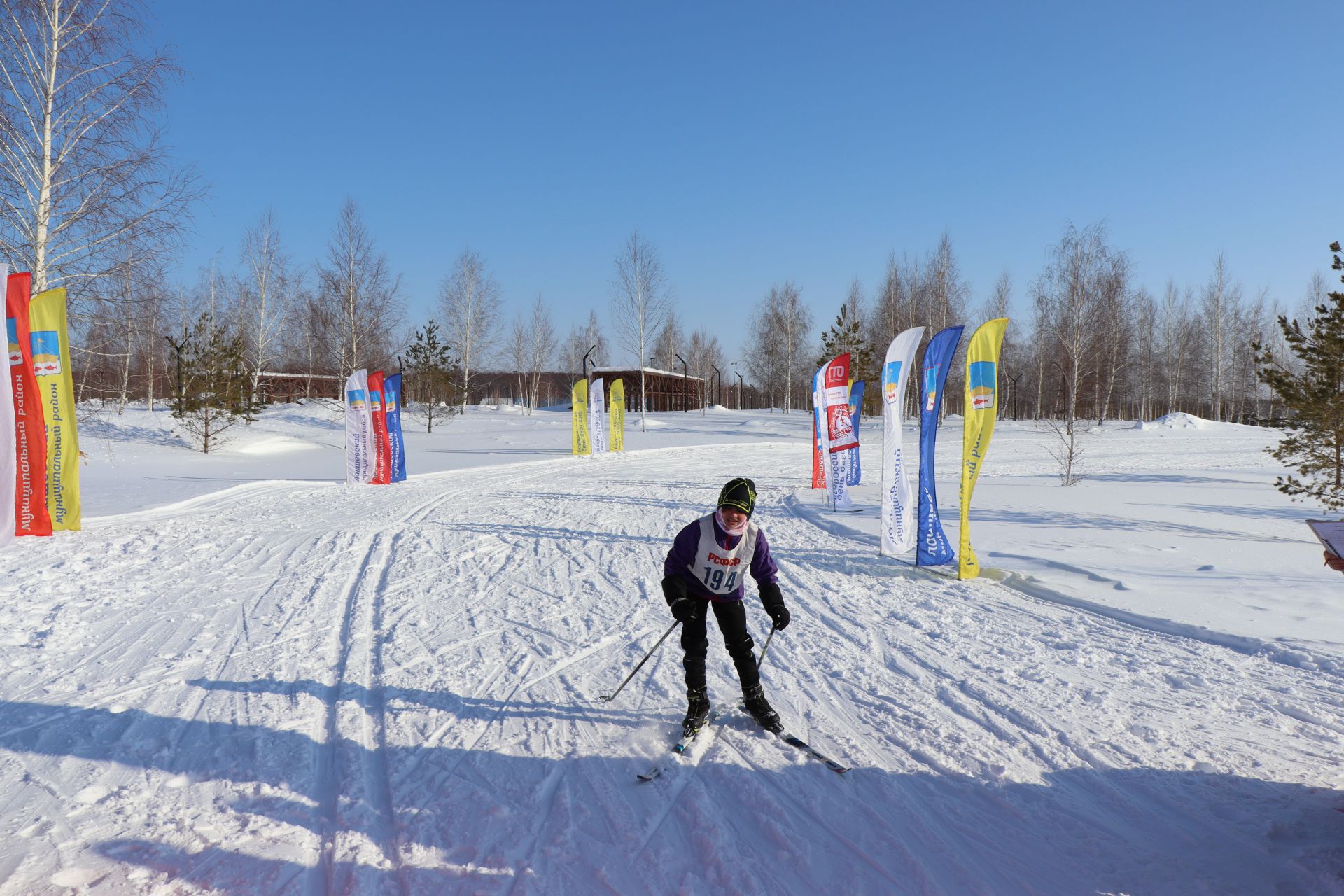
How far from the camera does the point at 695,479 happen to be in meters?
19.1

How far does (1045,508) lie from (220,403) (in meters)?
27.2

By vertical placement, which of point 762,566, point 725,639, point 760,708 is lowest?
point 760,708

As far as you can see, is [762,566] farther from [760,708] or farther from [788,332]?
[788,332]

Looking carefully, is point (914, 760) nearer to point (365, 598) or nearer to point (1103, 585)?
point (1103, 585)

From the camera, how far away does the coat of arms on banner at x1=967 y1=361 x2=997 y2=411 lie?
740cm

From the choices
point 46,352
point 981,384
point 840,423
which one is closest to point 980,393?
point 981,384

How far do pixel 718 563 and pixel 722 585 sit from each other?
13 centimetres

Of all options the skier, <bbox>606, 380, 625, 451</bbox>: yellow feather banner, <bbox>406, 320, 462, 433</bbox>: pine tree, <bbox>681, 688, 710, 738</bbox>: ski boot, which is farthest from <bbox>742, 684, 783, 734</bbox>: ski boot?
<bbox>406, 320, 462, 433</bbox>: pine tree

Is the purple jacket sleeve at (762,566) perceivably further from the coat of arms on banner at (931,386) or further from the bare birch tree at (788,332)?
the bare birch tree at (788,332)

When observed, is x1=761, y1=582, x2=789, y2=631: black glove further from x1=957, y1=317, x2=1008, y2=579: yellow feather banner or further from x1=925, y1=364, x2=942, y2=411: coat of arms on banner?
x1=925, y1=364, x2=942, y2=411: coat of arms on banner

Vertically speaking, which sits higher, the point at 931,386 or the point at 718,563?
the point at 931,386

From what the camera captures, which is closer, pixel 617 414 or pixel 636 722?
pixel 636 722

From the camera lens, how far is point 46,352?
9.37 m

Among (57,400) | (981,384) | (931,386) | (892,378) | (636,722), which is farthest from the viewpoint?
(57,400)
